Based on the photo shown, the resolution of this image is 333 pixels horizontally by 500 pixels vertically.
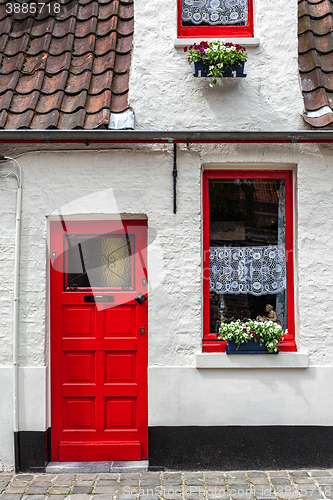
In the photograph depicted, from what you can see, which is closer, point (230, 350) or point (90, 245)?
point (230, 350)

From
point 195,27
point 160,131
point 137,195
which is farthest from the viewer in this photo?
point 195,27

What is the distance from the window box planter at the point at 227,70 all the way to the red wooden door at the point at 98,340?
1.72 metres

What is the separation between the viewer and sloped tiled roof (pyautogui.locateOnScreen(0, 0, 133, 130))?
15.2 ft

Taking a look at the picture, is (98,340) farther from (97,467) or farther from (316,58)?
(316,58)

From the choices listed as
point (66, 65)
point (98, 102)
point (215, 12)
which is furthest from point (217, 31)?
point (66, 65)

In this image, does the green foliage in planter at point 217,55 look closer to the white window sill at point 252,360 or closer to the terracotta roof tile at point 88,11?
the terracotta roof tile at point 88,11

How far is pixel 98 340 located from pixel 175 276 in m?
1.11

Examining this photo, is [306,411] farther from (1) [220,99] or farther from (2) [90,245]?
(1) [220,99]

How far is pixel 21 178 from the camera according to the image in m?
4.76

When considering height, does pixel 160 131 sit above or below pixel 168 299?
above

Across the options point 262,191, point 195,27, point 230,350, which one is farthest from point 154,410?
point 195,27

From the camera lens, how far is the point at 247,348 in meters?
4.65

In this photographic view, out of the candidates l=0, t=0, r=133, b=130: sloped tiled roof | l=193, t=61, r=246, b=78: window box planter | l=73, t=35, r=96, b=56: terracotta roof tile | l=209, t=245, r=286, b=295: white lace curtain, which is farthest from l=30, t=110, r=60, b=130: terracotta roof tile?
l=209, t=245, r=286, b=295: white lace curtain

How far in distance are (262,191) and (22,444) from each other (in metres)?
3.71
